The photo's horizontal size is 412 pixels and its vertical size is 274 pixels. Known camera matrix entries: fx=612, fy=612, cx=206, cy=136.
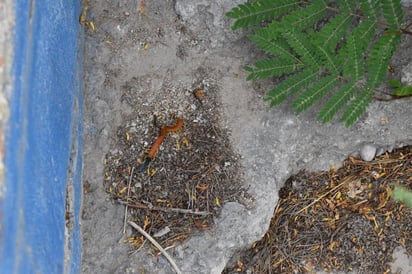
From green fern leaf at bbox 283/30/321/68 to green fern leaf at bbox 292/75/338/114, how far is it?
9cm

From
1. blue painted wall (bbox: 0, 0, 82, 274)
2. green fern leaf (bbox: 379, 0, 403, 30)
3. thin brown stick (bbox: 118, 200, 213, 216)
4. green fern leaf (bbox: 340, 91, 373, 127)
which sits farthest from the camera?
thin brown stick (bbox: 118, 200, 213, 216)

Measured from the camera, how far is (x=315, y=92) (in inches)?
118

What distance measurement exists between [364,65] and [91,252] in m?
1.68

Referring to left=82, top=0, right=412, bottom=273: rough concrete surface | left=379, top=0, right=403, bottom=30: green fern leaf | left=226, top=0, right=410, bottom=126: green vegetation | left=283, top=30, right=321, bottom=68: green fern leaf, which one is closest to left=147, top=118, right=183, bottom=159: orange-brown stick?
left=82, top=0, right=412, bottom=273: rough concrete surface

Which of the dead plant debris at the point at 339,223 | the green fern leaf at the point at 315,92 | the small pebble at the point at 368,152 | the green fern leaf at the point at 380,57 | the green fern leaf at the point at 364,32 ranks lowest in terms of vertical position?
the dead plant debris at the point at 339,223

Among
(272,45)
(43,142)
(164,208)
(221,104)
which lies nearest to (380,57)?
→ (272,45)

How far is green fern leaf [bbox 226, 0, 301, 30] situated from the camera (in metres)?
2.98

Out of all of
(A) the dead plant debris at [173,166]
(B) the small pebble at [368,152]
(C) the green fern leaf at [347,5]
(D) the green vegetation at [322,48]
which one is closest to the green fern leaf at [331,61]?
(D) the green vegetation at [322,48]

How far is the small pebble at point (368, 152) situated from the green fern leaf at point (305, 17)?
0.75m

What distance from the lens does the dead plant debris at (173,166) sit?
125 inches

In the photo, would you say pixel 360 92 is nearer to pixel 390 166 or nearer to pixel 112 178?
pixel 390 166

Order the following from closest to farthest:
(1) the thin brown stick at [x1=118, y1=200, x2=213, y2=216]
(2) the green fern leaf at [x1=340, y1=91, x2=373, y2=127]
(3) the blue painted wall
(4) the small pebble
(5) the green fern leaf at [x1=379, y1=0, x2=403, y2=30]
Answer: (3) the blue painted wall → (5) the green fern leaf at [x1=379, y1=0, x2=403, y2=30] → (2) the green fern leaf at [x1=340, y1=91, x2=373, y2=127] → (1) the thin brown stick at [x1=118, y1=200, x2=213, y2=216] → (4) the small pebble

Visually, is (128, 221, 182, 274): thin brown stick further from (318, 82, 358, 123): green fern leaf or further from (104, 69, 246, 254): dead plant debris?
(318, 82, 358, 123): green fern leaf

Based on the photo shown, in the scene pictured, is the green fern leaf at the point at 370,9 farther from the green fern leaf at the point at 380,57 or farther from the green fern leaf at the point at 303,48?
the green fern leaf at the point at 303,48
